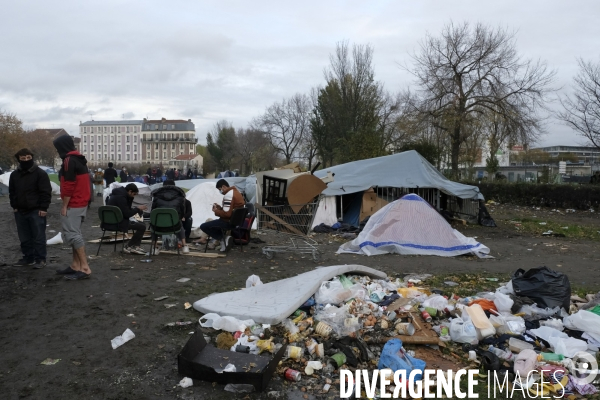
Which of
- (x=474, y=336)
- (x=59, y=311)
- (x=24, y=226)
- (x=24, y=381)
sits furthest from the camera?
(x=24, y=226)

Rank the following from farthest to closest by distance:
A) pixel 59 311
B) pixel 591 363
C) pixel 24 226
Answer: pixel 24 226 < pixel 59 311 < pixel 591 363

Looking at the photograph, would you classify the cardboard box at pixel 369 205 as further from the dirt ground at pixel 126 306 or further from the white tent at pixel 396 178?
the dirt ground at pixel 126 306

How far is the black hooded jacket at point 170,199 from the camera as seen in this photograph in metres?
9.00

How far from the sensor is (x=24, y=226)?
729 centimetres

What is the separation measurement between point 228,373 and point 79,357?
4.69 feet

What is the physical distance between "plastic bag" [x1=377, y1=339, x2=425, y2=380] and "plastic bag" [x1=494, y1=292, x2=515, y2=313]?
6.13ft

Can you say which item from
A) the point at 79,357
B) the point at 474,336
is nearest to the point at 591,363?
the point at 474,336

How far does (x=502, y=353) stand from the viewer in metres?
4.36

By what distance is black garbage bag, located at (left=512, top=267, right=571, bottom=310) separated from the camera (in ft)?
17.9

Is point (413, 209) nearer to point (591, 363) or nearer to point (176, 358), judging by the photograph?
point (591, 363)

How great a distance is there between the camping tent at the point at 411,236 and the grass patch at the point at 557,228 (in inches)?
204

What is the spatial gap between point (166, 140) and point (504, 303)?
132m

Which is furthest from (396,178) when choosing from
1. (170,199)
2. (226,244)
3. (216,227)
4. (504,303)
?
(504,303)

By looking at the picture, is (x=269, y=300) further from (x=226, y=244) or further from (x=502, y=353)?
(x=226, y=244)
